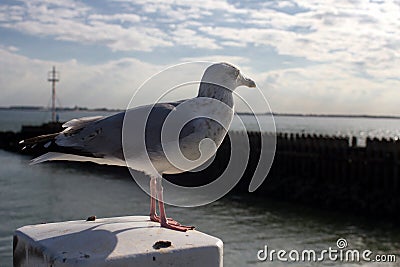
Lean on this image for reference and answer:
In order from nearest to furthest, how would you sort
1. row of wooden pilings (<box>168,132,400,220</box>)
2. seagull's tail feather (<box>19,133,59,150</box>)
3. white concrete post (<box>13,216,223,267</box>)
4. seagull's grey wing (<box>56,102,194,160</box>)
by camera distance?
white concrete post (<box>13,216,223,267</box>) < seagull's tail feather (<box>19,133,59,150</box>) < seagull's grey wing (<box>56,102,194,160</box>) < row of wooden pilings (<box>168,132,400,220</box>)

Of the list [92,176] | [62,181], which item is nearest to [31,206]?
[62,181]

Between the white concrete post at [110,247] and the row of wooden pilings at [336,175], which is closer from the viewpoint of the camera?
the white concrete post at [110,247]

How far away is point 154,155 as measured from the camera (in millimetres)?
4176

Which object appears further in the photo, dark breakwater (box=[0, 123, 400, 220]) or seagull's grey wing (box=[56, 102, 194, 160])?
dark breakwater (box=[0, 123, 400, 220])

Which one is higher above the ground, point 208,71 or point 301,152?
point 208,71

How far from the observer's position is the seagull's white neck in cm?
414

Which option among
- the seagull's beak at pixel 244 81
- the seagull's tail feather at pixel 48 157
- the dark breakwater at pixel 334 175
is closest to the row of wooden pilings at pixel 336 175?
the dark breakwater at pixel 334 175

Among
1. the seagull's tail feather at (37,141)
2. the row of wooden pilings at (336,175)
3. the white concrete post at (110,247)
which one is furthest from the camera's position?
the row of wooden pilings at (336,175)

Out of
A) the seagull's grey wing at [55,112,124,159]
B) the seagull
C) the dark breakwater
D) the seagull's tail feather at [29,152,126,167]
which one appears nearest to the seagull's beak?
the seagull

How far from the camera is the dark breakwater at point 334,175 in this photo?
2180 centimetres

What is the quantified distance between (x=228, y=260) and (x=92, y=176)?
69.0 ft

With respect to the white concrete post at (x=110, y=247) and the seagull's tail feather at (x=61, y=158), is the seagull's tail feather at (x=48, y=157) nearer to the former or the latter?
the seagull's tail feather at (x=61, y=158)

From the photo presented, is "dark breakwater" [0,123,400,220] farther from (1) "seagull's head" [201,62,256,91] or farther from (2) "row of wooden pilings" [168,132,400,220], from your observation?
(1) "seagull's head" [201,62,256,91]

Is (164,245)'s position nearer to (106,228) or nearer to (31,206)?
(106,228)
